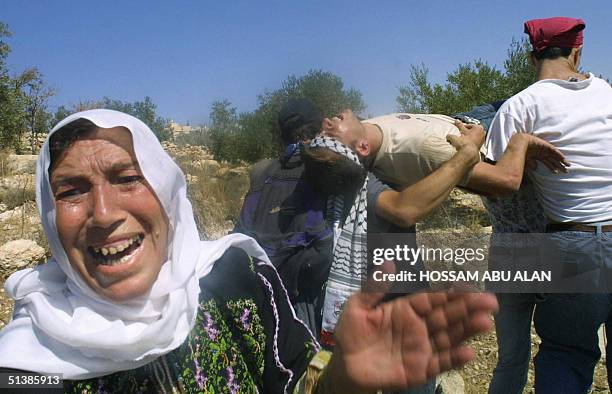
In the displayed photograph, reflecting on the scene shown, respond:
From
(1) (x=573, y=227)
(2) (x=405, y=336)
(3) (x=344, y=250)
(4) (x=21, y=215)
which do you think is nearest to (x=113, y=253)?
(2) (x=405, y=336)

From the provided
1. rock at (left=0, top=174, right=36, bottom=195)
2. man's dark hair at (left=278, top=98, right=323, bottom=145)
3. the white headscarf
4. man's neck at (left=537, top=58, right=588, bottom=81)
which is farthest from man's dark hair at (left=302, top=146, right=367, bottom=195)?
rock at (left=0, top=174, right=36, bottom=195)

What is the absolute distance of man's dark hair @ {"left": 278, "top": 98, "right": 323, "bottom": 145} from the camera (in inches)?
86.7

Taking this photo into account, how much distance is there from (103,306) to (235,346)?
0.40 m

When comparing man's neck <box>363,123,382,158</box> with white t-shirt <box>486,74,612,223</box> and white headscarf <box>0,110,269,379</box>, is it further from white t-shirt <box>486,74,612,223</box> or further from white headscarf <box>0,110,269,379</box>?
white headscarf <box>0,110,269,379</box>

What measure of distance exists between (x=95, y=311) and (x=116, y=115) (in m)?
0.58

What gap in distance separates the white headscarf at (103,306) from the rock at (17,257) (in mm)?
4565

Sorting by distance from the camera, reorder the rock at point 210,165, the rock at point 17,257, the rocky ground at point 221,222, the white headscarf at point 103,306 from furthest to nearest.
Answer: the rock at point 210,165 → the rock at point 17,257 → the rocky ground at point 221,222 → the white headscarf at point 103,306

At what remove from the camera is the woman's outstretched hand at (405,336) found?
92cm

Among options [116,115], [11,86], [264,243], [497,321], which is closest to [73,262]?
[116,115]

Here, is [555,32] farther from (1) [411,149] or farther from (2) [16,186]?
(2) [16,186]

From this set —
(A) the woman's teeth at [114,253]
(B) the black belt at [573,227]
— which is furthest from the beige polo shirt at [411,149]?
(A) the woman's teeth at [114,253]

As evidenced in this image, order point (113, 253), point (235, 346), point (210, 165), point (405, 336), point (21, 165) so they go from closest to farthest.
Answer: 1. point (405, 336)
2. point (113, 253)
3. point (235, 346)
4. point (210, 165)
5. point (21, 165)

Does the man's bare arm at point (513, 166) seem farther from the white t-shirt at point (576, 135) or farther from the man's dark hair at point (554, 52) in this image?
the man's dark hair at point (554, 52)

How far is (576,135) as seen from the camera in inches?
76.9
